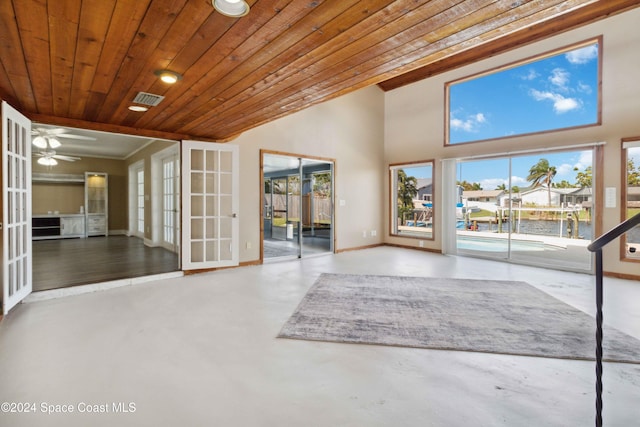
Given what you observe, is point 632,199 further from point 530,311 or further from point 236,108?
point 236,108

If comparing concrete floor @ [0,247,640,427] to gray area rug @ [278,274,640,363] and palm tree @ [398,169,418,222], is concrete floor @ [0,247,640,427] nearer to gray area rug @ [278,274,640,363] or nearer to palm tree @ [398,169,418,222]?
gray area rug @ [278,274,640,363]

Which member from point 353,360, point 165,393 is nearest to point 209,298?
point 165,393

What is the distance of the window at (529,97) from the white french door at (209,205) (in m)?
4.89

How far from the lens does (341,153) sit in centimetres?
734

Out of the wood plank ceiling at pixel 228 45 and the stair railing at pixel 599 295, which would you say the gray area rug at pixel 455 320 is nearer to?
the stair railing at pixel 599 295

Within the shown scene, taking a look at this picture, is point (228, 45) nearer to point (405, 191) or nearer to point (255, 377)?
point (255, 377)

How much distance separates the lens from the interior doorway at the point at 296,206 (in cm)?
757

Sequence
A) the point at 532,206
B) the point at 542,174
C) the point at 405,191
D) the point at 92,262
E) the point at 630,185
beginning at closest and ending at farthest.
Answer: the point at 630,185 < the point at 92,262 < the point at 542,174 < the point at 532,206 < the point at 405,191

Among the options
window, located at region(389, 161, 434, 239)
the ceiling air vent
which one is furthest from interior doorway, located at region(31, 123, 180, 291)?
window, located at region(389, 161, 434, 239)

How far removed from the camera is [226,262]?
534 cm

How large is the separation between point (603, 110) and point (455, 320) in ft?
15.2

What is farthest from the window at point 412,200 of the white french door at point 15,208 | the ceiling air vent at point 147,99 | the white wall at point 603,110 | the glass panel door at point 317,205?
the white french door at point 15,208

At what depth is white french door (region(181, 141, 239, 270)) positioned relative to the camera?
5.01 meters

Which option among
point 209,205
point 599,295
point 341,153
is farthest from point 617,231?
point 341,153
